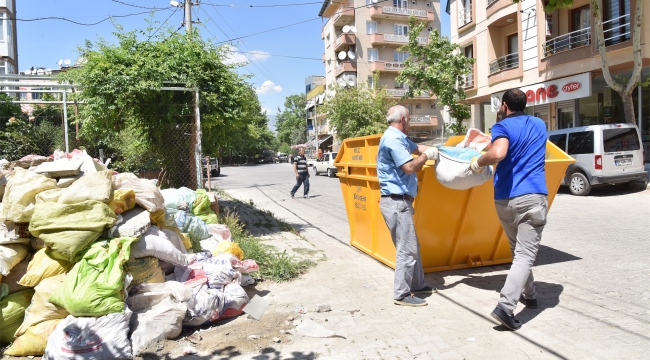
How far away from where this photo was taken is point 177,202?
6188 mm

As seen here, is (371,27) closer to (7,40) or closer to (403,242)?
(7,40)

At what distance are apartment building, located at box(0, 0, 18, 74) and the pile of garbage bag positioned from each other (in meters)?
38.3

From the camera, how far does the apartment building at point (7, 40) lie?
35.9 meters

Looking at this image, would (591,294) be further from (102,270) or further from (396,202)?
(102,270)

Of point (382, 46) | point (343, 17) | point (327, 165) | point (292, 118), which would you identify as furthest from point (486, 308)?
point (292, 118)

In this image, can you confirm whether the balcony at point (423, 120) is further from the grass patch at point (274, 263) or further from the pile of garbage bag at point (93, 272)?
the pile of garbage bag at point (93, 272)

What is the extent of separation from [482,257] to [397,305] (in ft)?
5.75

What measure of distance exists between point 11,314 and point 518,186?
425 cm

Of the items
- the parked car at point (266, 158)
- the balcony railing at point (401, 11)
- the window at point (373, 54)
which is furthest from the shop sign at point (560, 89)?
the parked car at point (266, 158)

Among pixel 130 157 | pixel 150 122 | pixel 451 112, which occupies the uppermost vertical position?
pixel 451 112

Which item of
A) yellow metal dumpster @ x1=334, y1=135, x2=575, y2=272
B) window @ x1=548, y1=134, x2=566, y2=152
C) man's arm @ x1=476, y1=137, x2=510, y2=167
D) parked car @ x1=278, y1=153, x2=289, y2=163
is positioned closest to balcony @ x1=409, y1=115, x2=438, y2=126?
parked car @ x1=278, y1=153, x2=289, y2=163

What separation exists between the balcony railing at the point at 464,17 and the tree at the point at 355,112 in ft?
37.2

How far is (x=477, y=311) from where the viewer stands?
14.1 ft

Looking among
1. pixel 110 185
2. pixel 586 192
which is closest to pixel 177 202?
pixel 110 185
